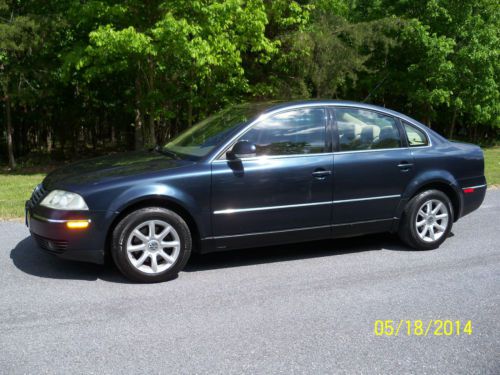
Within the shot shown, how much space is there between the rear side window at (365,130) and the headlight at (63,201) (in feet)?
8.68

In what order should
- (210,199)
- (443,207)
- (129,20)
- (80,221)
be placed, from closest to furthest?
(80,221) < (210,199) < (443,207) < (129,20)

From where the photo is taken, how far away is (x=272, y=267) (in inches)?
210

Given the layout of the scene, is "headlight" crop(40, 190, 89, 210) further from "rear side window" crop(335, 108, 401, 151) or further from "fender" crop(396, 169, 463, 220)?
"fender" crop(396, 169, 463, 220)

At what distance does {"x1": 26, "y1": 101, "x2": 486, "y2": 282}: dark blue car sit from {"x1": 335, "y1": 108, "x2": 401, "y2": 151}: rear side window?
0.5 inches

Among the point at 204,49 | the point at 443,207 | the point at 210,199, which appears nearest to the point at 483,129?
the point at 204,49

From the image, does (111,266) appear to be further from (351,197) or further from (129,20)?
(129,20)

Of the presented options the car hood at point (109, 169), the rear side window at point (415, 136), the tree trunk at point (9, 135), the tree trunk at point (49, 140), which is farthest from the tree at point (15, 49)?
the rear side window at point (415, 136)

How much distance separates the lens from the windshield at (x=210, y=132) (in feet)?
17.4

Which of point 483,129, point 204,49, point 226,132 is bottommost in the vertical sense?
point 483,129

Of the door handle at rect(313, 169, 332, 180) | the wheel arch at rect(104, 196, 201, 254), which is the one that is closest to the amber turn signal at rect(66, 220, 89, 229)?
the wheel arch at rect(104, 196, 201, 254)

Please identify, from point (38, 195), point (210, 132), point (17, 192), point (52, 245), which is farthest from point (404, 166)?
point (17, 192)

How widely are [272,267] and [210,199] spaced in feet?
3.26

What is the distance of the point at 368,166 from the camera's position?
5.54m

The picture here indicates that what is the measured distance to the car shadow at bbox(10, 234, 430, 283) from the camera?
5.07 meters
